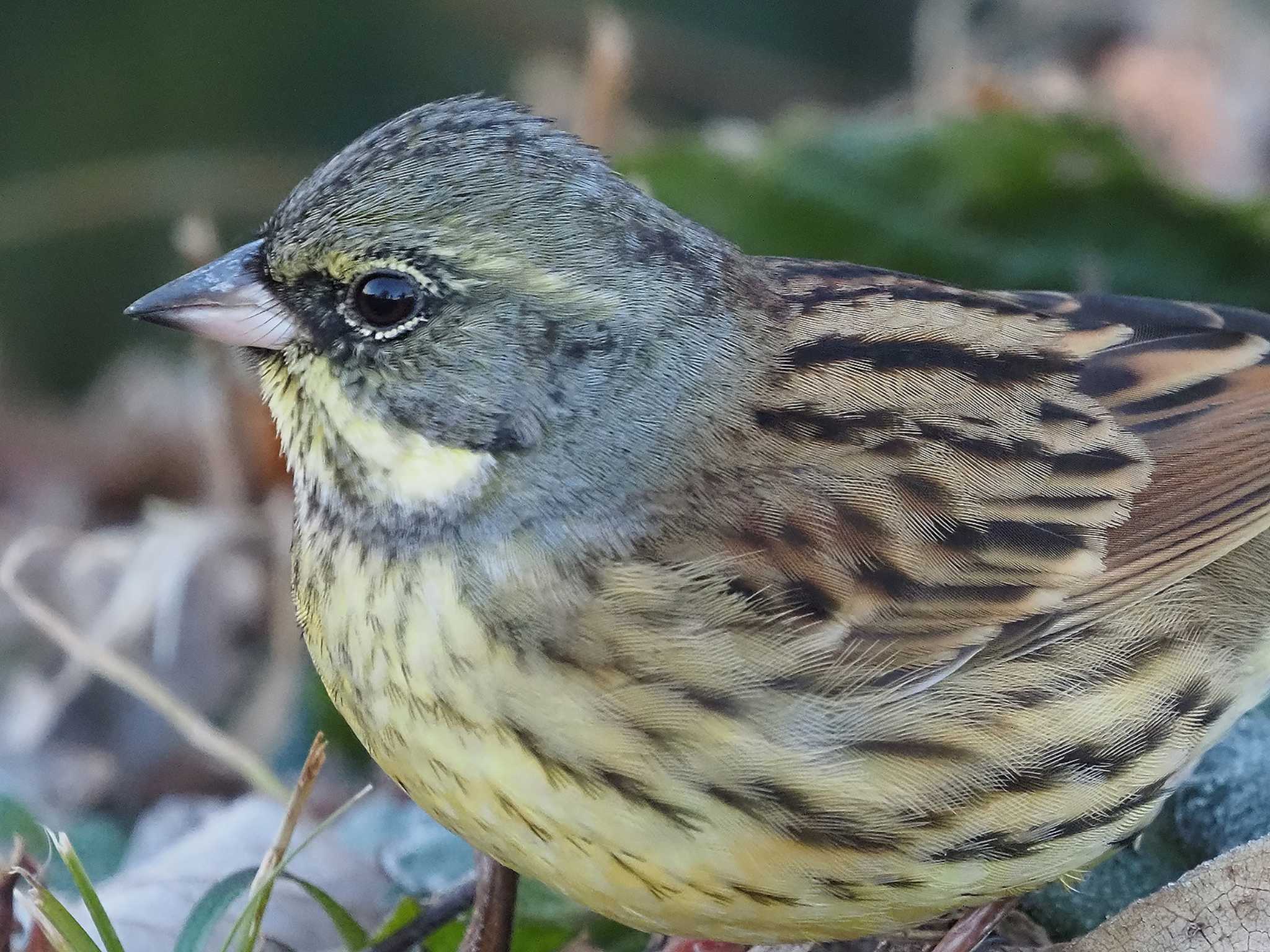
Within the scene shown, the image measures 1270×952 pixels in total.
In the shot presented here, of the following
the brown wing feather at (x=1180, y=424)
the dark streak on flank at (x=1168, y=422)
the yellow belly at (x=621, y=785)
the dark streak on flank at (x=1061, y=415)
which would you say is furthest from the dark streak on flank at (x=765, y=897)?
the dark streak on flank at (x=1168, y=422)

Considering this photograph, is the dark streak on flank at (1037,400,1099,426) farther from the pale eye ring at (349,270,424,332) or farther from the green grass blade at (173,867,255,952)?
the green grass blade at (173,867,255,952)

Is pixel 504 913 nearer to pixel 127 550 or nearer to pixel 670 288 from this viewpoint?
pixel 670 288

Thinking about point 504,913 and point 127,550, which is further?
point 127,550

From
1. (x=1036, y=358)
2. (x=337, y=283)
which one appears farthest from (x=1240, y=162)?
(x=337, y=283)

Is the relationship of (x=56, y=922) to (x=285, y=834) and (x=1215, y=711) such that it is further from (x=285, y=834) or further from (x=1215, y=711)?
(x=1215, y=711)

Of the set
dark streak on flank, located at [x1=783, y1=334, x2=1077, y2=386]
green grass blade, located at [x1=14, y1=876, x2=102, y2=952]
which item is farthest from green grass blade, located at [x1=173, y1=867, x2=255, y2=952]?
dark streak on flank, located at [x1=783, y1=334, x2=1077, y2=386]

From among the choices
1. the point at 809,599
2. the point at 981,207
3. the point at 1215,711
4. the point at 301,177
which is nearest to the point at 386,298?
the point at 809,599
